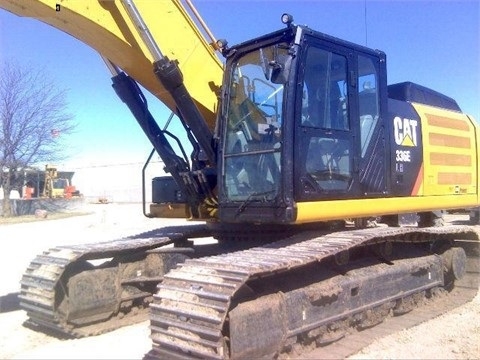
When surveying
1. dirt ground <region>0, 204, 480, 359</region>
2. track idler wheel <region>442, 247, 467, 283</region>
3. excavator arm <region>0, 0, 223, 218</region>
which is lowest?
dirt ground <region>0, 204, 480, 359</region>

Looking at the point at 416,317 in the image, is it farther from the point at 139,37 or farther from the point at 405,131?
the point at 139,37

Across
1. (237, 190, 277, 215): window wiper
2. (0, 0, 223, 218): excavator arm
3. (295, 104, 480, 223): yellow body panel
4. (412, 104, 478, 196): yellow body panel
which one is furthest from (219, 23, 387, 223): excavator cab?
(412, 104, 478, 196): yellow body panel

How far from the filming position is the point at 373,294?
5.53m

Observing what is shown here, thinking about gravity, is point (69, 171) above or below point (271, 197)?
above

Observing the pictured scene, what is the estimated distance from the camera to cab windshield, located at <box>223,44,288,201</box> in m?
4.80

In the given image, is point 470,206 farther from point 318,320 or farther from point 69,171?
point 69,171

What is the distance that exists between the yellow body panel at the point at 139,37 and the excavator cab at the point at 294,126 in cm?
45

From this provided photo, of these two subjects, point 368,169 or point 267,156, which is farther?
point 368,169

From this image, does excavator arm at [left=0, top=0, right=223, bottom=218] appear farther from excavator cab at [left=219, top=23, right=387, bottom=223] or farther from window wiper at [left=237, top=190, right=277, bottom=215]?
window wiper at [left=237, top=190, right=277, bottom=215]

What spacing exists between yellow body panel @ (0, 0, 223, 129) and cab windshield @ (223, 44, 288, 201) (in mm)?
528

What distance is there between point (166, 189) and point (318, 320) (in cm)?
247

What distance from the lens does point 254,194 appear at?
488cm

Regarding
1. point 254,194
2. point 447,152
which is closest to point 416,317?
point 447,152

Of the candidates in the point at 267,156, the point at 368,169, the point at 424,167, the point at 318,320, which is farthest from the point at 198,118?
the point at 424,167
